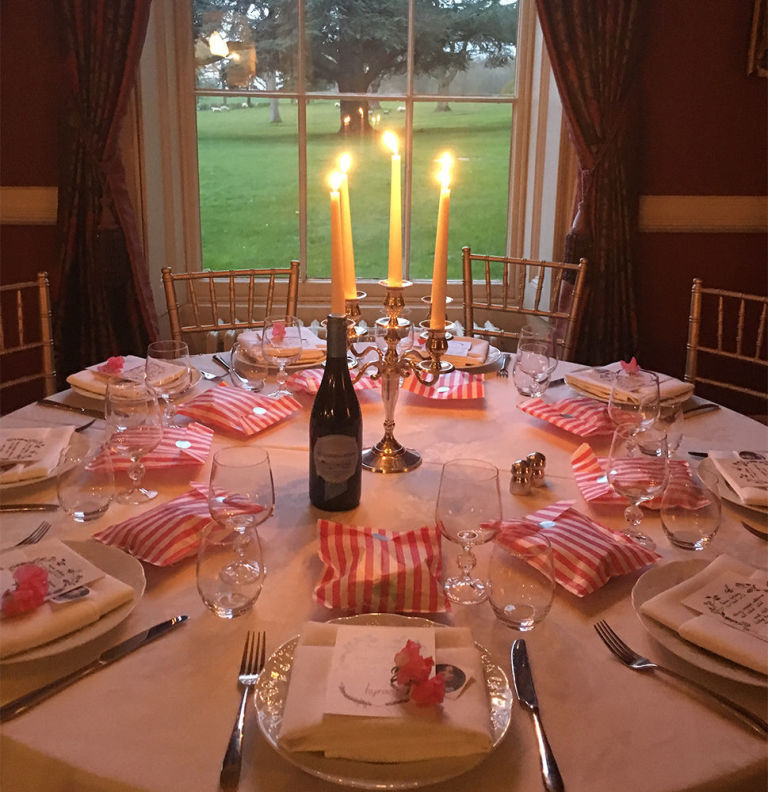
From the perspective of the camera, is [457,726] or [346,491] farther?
[346,491]

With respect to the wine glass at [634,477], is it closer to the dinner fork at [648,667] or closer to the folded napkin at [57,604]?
the dinner fork at [648,667]

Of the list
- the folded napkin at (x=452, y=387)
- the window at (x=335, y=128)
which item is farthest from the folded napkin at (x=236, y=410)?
the window at (x=335, y=128)

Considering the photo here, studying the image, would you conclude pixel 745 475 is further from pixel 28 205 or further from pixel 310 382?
pixel 28 205

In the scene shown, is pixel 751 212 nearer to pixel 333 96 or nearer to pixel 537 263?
pixel 537 263

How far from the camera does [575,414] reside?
1659mm

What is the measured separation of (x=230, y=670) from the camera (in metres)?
0.92

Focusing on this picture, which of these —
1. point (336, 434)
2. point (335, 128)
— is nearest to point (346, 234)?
point (336, 434)

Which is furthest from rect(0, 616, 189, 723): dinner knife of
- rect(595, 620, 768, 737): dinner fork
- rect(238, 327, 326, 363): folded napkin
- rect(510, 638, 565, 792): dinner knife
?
rect(238, 327, 326, 363): folded napkin

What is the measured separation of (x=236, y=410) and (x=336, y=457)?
0.43m

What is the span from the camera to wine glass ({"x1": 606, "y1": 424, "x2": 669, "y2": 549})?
1.25 metres

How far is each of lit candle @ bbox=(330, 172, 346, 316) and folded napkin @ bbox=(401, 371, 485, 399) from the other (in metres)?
0.50

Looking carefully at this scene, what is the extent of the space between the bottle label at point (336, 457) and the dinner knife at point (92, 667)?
35cm

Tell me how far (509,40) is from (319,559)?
8.50ft

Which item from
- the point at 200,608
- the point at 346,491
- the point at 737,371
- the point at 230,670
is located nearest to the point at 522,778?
the point at 230,670
